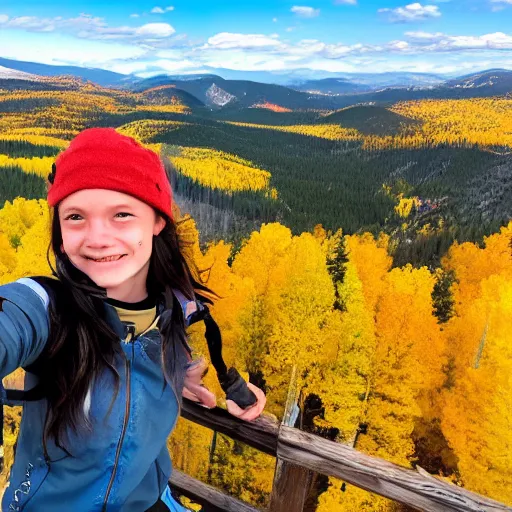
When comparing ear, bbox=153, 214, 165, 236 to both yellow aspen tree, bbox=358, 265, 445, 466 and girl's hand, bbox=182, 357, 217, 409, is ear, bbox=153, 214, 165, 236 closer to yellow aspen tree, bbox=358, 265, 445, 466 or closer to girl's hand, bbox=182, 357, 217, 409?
girl's hand, bbox=182, 357, 217, 409

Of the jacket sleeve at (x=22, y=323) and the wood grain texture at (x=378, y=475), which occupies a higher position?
the jacket sleeve at (x=22, y=323)

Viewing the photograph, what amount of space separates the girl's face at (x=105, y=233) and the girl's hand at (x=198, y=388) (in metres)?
0.94

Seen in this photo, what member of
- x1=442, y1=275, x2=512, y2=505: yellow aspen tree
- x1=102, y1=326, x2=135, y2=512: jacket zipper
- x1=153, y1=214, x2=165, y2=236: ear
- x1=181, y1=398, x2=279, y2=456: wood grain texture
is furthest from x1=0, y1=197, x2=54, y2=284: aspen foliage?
x1=442, y1=275, x2=512, y2=505: yellow aspen tree

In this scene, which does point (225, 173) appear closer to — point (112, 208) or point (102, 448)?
point (112, 208)

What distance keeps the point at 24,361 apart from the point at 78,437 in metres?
0.46

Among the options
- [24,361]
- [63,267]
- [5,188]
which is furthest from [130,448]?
[5,188]

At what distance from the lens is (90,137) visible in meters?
2.18

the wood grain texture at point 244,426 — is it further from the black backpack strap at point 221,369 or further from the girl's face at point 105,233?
the girl's face at point 105,233

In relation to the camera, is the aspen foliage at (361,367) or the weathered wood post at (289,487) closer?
the weathered wood post at (289,487)

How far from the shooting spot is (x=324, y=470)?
3105mm

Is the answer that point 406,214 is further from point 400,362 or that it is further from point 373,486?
point 373,486

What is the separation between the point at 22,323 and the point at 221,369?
1368 millimetres

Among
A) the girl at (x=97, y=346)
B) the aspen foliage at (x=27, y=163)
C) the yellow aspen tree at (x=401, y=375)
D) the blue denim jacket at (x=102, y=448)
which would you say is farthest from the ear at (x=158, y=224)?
the aspen foliage at (x=27, y=163)

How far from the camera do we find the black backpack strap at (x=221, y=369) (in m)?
2.77
